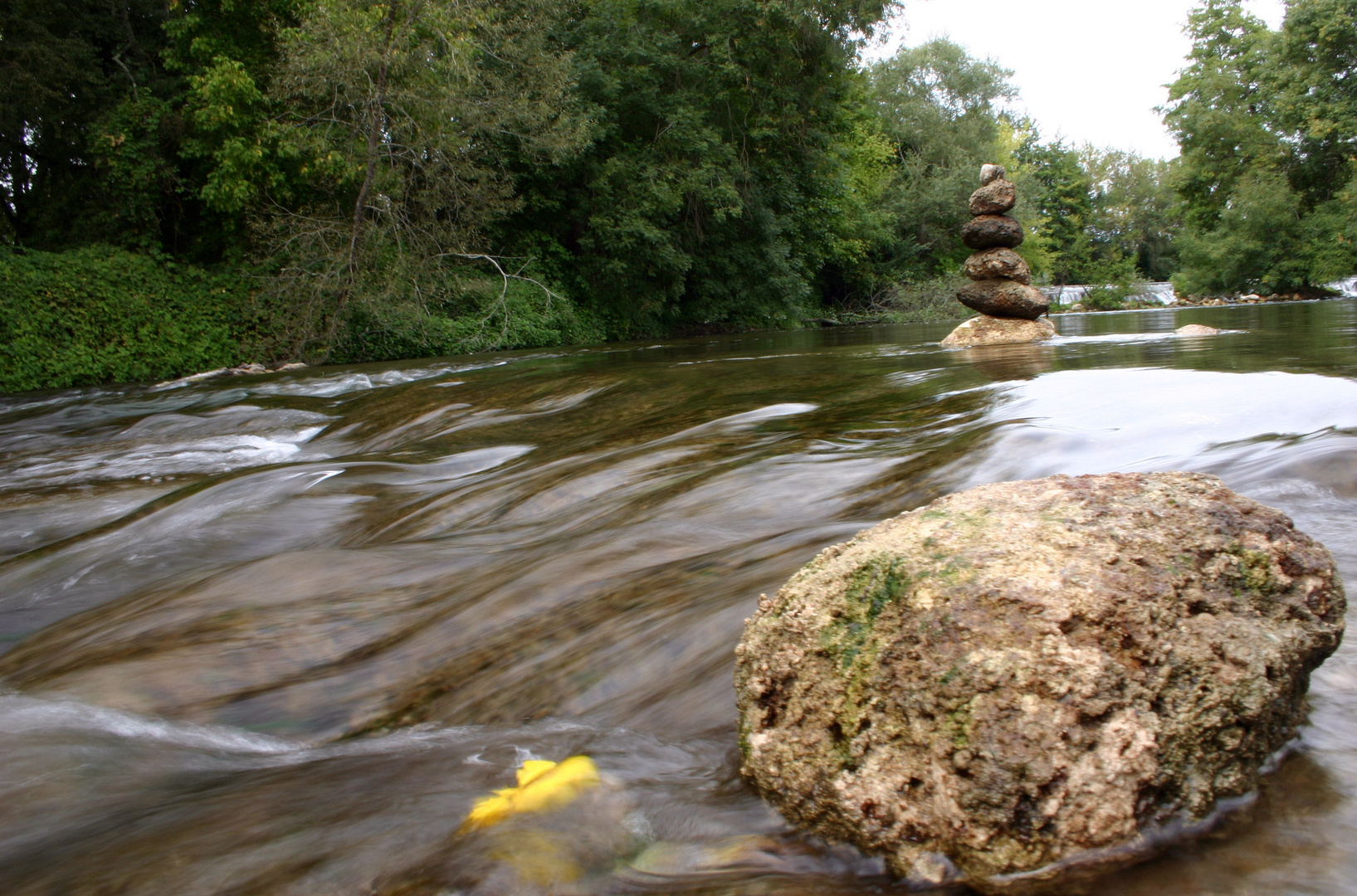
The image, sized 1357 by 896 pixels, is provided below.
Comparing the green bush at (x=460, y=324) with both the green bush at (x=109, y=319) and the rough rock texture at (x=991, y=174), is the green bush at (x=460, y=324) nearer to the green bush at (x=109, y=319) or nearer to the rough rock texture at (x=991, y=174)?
the green bush at (x=109, y=319)

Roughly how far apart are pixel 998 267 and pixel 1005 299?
0.59 meters

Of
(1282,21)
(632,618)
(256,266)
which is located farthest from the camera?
(1282,21)

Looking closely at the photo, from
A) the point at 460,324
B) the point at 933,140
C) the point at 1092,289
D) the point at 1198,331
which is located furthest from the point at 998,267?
the point at 1092,289

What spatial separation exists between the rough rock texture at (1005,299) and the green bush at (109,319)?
14.6m

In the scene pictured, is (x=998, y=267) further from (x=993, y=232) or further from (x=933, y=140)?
(x=933, y=140)

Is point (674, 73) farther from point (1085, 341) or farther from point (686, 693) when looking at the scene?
point (686, 693)

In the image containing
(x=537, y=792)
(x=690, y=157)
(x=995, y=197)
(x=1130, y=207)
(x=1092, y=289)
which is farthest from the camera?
(x=1130, y=207)

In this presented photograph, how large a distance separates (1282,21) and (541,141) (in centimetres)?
3478

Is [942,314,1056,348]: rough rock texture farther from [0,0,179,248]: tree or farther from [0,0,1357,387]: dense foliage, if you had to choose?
[0,0,179,248]: tree

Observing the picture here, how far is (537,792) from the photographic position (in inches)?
80.7

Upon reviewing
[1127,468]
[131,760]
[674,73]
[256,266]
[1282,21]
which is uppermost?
[1282,21]

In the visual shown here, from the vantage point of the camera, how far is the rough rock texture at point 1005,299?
49.7 feet

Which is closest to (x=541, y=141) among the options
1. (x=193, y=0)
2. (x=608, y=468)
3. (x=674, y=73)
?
(x=674, y=73)

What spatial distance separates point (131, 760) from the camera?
8.19ft
